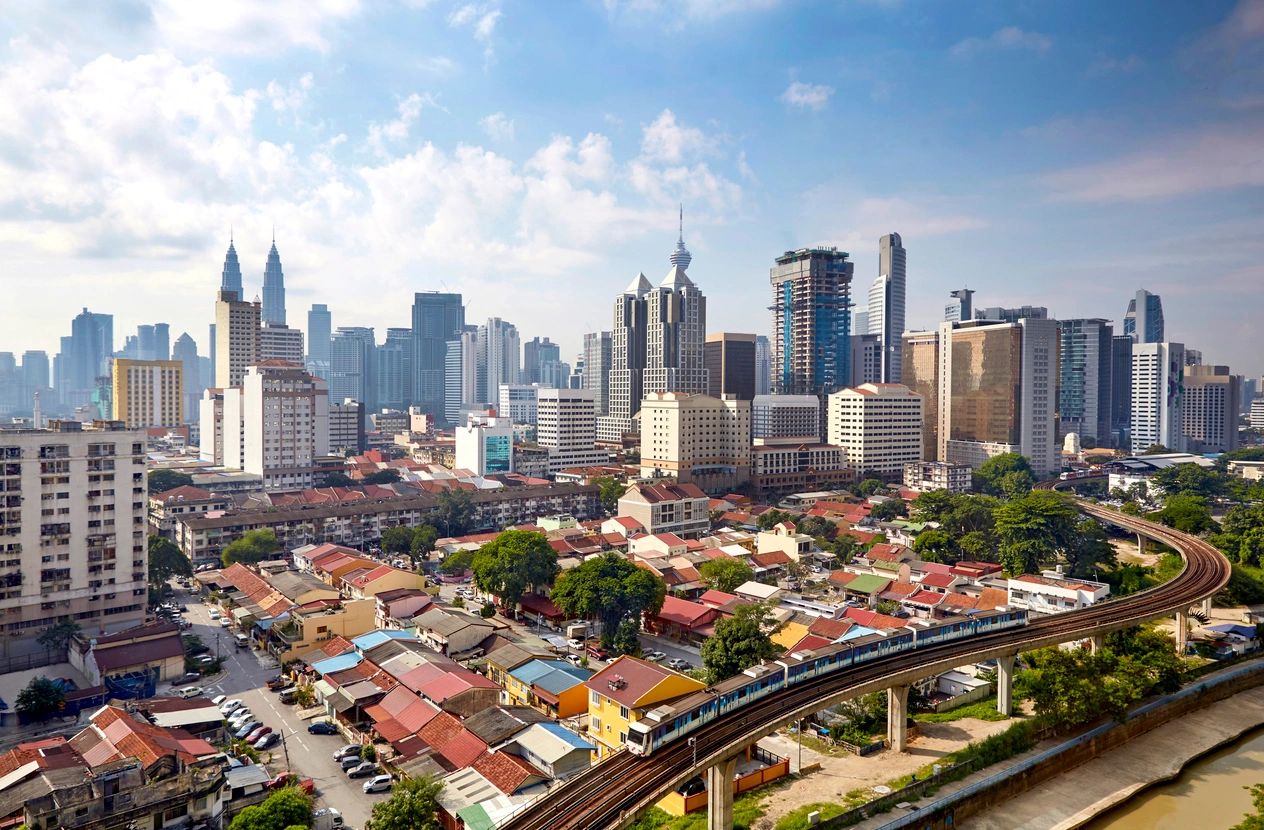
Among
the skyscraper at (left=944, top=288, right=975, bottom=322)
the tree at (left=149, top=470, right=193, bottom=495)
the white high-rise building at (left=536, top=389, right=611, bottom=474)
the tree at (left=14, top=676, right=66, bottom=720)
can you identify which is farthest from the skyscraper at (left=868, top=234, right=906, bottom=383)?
the tree at (left=14, top=676, right=66, bottom=720)

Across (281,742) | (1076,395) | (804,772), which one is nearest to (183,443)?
(281,742)

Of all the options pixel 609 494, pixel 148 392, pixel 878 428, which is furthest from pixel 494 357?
pixel 609 494

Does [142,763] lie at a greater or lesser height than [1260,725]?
greater

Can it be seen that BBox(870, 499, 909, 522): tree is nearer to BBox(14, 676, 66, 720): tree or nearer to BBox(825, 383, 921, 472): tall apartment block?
BBox(825, 383, 921, 472): tall apartment block

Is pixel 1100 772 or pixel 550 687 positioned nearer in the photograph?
pixel 1100 772

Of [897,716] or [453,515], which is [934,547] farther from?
[453,515]

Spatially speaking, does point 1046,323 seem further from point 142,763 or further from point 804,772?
point 142,763

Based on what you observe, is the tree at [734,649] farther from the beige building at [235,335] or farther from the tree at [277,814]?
the beige building at [235,335]

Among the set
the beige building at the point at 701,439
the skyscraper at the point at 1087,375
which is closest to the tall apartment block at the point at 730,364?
the beige building at the point at 701,439
